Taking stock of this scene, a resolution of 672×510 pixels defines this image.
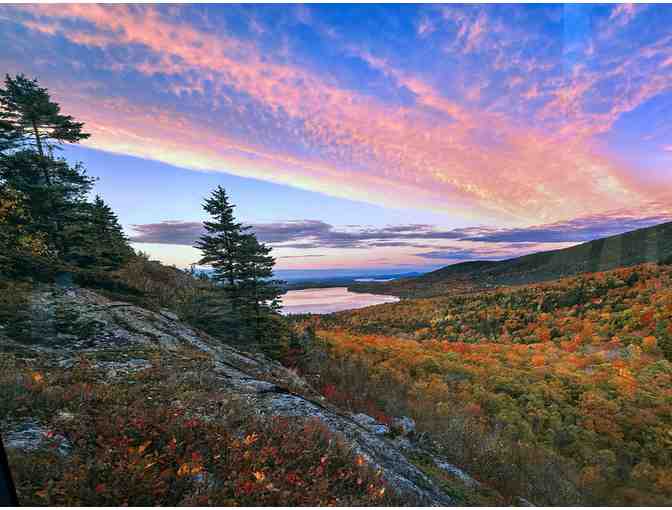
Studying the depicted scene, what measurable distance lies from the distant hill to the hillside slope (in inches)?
4019

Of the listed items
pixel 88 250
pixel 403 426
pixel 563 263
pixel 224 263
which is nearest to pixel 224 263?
pixel 224 263

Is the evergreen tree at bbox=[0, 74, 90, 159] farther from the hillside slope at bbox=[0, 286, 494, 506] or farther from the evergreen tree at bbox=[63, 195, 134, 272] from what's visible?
the hillside slope at bbox=[0, 286, 494, 506]

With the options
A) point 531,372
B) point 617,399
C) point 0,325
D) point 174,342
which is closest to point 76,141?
point 0,325

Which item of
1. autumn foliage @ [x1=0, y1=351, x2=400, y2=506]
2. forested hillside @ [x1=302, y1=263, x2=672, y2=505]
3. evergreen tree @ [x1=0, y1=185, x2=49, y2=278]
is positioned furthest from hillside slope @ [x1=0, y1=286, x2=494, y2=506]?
evergreen tree @ [x1=0, y1=185, x2=49, y2=278]

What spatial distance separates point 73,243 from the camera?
13008mm

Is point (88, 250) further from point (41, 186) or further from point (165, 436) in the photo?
point (165, 436)

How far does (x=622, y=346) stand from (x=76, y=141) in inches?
1359

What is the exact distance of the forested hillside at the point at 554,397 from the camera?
8570mm

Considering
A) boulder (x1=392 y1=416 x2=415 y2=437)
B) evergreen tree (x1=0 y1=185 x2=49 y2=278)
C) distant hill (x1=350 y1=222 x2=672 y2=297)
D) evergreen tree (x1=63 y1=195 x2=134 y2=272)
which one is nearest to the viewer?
boulder (x1=392 y1=416 x2=415 y2=437)

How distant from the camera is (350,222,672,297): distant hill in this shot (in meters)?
91.6

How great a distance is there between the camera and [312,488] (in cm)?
384

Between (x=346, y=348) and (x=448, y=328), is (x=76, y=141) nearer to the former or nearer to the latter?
(x=346, y=348)

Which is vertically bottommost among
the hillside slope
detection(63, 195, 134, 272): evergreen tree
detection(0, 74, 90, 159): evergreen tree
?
the hillside slope

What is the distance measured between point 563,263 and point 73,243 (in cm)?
15255
